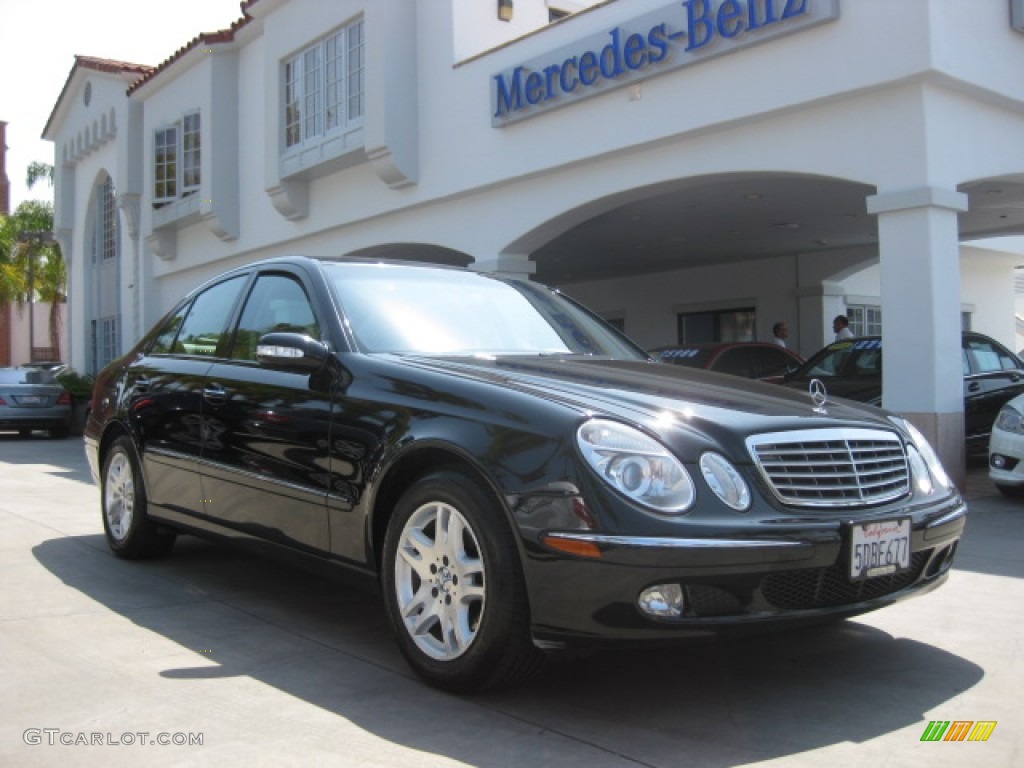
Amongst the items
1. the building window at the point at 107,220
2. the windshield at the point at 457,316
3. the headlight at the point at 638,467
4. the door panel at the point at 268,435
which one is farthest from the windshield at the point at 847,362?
the building window at the point at 107,220

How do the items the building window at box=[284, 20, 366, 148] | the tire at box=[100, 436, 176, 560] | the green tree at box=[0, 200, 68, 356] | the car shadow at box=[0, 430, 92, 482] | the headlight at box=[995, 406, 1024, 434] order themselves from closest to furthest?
1. the tire at box=[100, 436, 176, 560]
2. the headlight at box=[995, 406, 1024, 434]
3. the car shadow at box=[0, 430, 92, 482]
4. the building window at box=[284, 20, 366, 148]
5. the green tree at box=[0, 200, 68, 356]

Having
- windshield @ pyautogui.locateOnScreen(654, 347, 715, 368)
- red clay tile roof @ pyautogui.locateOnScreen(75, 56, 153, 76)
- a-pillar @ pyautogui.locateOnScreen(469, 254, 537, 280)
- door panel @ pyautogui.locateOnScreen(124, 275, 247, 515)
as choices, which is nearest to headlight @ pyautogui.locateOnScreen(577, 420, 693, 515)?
door panel @ pyautogui.locateOnScreen(124, 275, 247, 515)

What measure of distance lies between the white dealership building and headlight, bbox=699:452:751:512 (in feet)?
21.1

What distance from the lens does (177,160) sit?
21328 millimetres

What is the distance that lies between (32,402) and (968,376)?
15865 millimetres

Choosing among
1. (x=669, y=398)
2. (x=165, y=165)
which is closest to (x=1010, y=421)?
(x=669, y=398)

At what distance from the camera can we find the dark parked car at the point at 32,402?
62.0 ft

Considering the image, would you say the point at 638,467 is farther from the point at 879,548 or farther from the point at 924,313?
the point at 924,313

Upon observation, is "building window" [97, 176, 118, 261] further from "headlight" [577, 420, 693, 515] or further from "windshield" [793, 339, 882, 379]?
"headlight" [577, 420, 693, 515]

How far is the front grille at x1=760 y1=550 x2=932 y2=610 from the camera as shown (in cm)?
325

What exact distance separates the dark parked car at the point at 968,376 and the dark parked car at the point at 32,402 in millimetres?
13787

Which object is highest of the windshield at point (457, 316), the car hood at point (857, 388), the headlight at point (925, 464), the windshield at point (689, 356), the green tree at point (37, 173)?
the green tree at point (37, 173)

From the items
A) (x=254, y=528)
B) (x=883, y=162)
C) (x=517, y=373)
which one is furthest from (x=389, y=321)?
(x=883, y=162)

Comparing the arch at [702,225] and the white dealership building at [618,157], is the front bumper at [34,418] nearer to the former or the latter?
the white dealership building at [618,157]
